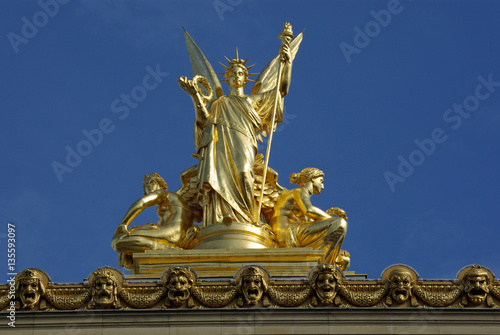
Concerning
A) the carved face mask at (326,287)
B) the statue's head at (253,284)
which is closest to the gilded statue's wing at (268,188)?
the statue's head at (253,284)

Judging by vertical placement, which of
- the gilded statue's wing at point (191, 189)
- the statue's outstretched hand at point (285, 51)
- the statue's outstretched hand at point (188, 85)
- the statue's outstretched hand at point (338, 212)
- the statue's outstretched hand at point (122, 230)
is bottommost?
the statue's outstretched hand at point (122, 230)

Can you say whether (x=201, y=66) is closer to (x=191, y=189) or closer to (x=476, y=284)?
(x=191, y=189)

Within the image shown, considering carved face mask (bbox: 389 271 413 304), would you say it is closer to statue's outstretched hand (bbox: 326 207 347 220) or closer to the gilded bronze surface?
the gilded bronze surface

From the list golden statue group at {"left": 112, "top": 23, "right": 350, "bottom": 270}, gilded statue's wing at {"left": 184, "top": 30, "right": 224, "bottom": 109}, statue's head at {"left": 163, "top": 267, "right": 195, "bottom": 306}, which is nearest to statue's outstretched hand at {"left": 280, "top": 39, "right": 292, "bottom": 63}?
golden statue group at {"left": 112, "top": 23, "right": 350, "bottom": 270}

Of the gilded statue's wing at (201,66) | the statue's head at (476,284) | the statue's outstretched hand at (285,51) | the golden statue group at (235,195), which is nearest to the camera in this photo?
the statue's head at (476,284)

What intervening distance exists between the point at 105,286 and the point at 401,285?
7.67 m

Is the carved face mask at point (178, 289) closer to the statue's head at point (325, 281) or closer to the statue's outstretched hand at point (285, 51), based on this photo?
the statue's head at point (325, 281)

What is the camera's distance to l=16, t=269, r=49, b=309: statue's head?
3153 cm

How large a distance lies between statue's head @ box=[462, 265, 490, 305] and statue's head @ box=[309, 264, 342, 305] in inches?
130

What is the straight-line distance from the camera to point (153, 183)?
1588 inches

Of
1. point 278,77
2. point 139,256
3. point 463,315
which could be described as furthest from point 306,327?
point 278,77

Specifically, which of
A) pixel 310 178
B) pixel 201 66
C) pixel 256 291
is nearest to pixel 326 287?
pixel 256 291

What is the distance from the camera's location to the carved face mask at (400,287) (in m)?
31.5

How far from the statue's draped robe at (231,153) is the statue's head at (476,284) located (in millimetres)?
8945
